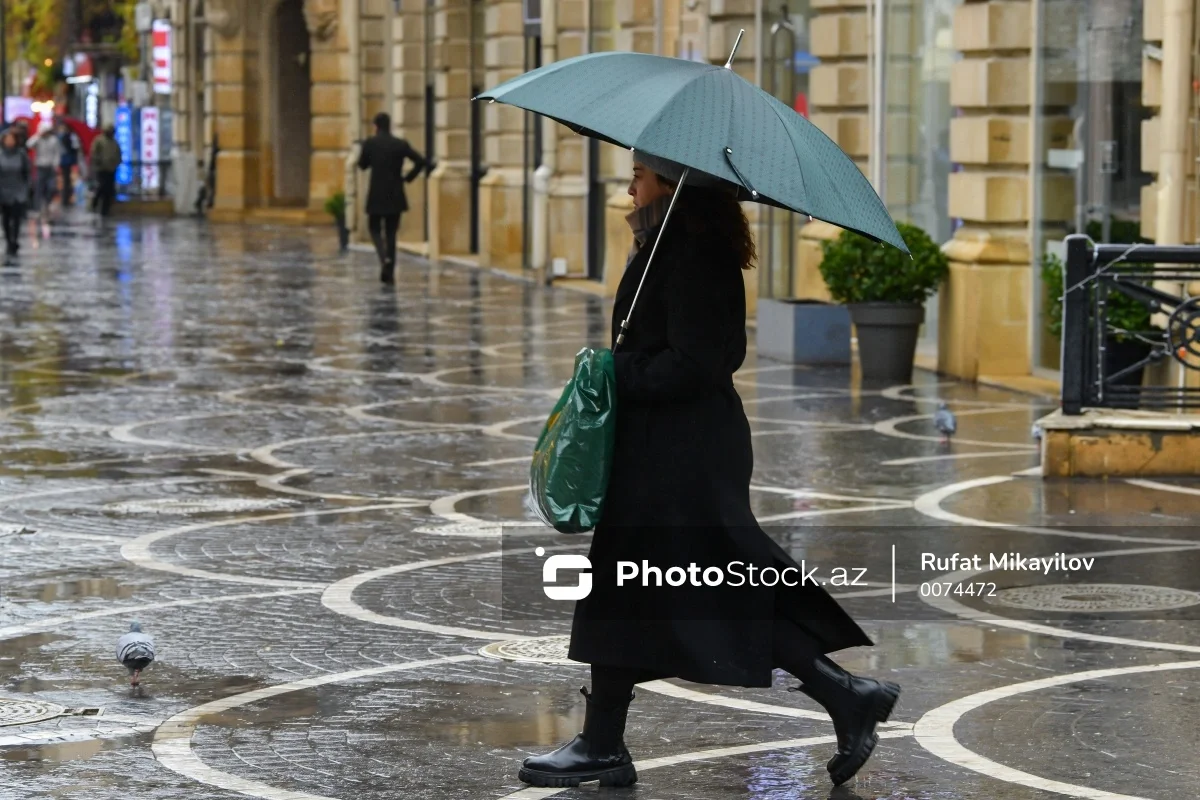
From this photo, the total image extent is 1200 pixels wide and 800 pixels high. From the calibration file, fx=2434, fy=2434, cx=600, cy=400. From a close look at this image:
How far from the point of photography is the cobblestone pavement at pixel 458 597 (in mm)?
6332

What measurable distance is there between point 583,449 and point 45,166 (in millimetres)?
45258

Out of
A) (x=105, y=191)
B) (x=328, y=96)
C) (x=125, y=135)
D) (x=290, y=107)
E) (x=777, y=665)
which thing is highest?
(x=328, y=96)

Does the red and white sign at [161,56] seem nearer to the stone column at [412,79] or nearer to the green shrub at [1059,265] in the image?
the stone column at [412,79]

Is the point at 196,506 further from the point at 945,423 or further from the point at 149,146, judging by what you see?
the point at 149,146

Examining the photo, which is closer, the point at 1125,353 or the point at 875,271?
the point at 1125,353

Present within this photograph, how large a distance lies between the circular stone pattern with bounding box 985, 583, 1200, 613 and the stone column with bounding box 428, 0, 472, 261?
2560 cm

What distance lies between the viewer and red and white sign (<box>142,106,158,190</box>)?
5816cm

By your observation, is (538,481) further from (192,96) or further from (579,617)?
(192,96)

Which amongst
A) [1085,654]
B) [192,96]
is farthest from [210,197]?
[1085,654]

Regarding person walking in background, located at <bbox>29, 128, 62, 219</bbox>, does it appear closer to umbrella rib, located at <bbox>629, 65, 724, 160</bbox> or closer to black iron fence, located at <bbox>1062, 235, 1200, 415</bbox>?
black iron fence, located at <bbox>1062, 235, 1200, 415</bbox>

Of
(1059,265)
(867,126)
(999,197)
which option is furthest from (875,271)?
(867,126)

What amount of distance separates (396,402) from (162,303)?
9989 mm

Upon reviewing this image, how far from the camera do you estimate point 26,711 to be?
22.8 ft

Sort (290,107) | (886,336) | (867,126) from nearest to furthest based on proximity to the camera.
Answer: (886,336), (867,126), (290,107)
